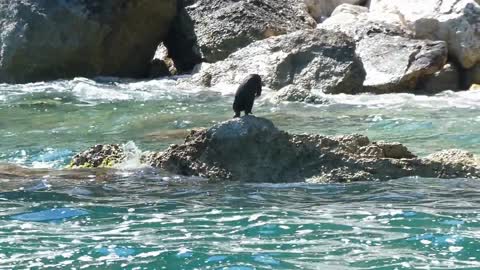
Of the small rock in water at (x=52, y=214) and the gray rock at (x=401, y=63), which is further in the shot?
the gray rock at (x=401, y=63)

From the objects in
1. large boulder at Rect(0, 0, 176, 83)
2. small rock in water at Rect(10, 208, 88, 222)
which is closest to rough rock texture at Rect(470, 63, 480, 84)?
large boulder at Rect(0, 0, 176, 83)

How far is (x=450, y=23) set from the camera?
15.1m

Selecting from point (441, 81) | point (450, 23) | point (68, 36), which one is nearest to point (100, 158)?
point (441, 81)

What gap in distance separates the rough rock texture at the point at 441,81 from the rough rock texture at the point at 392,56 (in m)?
0.10

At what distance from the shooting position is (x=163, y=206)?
6.19m

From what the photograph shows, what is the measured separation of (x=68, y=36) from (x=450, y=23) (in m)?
6.33

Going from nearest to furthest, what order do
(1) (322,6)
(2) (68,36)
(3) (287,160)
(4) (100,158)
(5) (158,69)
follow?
(3) (287,160) < (4) (100,158) < (2) (68,36) < (5) (158,69) < (1) (322,6)

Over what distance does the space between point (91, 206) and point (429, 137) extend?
476 centimetres

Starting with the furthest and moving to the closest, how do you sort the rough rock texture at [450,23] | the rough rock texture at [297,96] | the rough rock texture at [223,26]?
the rough rock texture at [223,26], the rough rock texture at [450,23], the rough rock texture at [297,96]

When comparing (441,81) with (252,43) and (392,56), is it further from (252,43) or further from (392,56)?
(252,43)

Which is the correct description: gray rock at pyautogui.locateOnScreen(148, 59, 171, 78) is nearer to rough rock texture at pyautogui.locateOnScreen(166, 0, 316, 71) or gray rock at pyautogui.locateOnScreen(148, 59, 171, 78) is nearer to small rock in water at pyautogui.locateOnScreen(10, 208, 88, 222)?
rough rock texture at pyautogui.locateOnScreen(166, 0, 316, 71)

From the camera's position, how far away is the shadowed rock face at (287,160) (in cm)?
696

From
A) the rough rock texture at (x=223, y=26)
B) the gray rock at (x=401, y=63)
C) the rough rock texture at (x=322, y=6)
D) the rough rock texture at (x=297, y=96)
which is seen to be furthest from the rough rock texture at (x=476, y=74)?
the rough rock texture at (x=322, y=6)

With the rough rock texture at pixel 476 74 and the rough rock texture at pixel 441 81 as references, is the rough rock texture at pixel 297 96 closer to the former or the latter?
the rough rock texture at pixel 441 81
